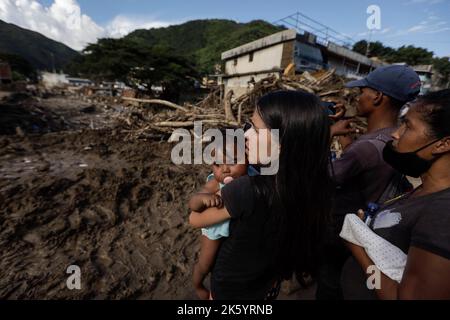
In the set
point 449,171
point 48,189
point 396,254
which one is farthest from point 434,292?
point 48,189

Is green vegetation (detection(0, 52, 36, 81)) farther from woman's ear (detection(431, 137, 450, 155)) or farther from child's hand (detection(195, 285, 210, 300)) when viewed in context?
A: woman's ear (detection(431, 137, 450, 155))

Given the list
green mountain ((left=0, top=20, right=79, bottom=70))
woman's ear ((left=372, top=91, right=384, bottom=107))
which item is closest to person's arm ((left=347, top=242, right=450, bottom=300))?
woman's ear ((left=372, top=91, right=384, bottom=107))

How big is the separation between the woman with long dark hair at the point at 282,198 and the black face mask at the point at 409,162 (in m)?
0.46

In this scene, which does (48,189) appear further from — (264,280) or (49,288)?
(264,280)

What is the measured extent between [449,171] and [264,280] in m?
1.09

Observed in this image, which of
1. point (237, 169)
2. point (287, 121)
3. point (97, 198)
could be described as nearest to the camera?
point (287, 121)

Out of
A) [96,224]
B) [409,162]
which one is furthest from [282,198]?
[96,224]

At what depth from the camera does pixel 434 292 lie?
3.12 ft

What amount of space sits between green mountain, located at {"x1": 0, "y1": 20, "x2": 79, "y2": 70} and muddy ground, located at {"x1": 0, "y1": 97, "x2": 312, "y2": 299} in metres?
116

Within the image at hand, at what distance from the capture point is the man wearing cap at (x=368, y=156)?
67.2 inches

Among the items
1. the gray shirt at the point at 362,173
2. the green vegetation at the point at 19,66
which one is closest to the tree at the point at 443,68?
the gray shirt at the point at 362,173

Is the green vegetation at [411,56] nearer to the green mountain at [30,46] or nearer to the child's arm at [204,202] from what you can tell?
the child's arm at [204,202]

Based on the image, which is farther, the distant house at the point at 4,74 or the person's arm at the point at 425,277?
the distant house at the point at 4,74

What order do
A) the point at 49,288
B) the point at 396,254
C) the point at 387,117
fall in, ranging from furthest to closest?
1. the point at 49,288
2. the point at 387,117
3. the point at 396,254
